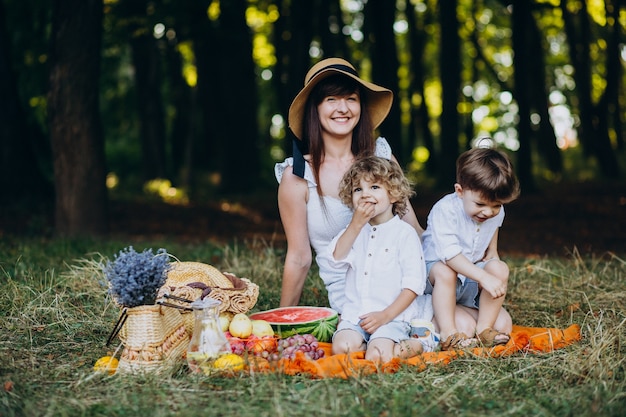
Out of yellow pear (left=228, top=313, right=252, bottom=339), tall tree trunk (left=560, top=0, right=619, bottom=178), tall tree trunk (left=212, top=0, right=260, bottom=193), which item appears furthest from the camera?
tall tree trunk (left=560, top=0, right=619, bottom=178)

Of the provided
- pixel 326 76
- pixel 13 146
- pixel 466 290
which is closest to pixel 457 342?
pixel 466 290

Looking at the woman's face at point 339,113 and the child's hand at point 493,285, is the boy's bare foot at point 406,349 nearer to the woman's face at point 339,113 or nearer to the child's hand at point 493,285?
the child's hand at point 493,285

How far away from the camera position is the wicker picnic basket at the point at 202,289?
3918 millimetres

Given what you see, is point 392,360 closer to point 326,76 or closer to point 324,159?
point 324,159

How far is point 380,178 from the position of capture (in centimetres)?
400

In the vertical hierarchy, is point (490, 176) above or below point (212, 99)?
Answer: below

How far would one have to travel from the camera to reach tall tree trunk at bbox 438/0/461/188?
42.9ft

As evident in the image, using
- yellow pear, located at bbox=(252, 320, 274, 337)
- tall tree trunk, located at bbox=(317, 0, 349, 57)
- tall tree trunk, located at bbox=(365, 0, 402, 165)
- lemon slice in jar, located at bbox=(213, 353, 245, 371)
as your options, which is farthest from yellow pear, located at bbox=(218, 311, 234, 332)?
tall tree trunk, located at bbox=(317, 0, 349, 57)

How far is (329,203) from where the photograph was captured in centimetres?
461

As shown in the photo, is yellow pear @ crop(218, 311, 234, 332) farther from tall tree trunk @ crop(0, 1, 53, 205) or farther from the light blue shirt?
tall tree trunk @ crop(0, 1, 53, 205)

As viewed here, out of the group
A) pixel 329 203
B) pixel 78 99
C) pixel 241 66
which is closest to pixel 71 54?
pixel 78 99

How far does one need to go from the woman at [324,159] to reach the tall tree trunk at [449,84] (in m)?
8.58

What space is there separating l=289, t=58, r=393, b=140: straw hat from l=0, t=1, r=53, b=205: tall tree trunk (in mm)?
7043

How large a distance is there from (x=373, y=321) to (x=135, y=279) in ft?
4.35
